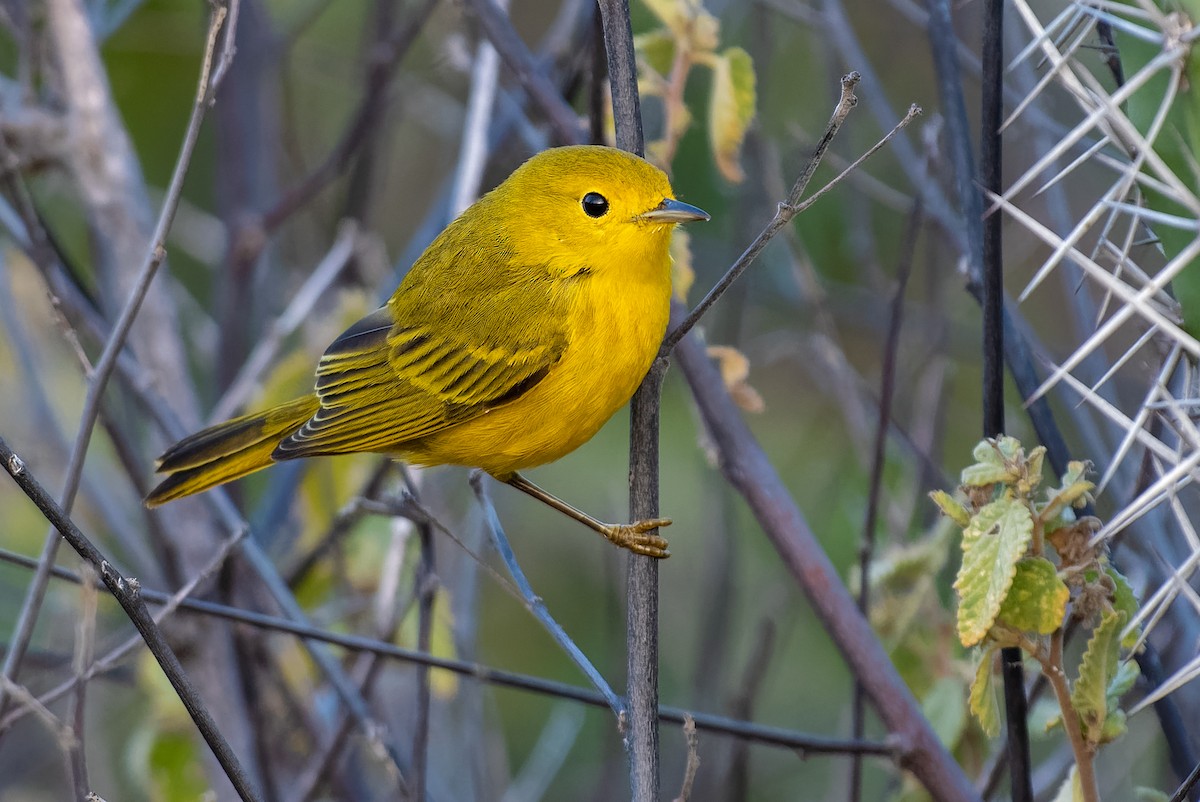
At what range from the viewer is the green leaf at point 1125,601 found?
5.83 feet

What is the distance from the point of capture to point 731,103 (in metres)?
2.70

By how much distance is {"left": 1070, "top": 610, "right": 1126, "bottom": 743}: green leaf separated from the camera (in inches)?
69.6

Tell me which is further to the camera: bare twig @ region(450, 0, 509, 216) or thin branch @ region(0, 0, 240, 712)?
bare twig @ region(450, 0, 509, 216)

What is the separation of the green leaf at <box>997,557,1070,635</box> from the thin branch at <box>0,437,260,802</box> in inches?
44.8

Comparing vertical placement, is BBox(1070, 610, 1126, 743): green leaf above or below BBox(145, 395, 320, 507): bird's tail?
below

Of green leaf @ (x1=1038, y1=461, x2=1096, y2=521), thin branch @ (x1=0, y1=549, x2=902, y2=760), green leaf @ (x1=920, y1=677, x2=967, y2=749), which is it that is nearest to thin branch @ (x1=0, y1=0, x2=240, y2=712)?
thin branch @ (x1=0, y1=549, x2=902, y2=760)

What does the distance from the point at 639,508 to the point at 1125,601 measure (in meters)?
0.88

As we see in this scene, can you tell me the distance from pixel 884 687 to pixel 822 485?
279 centimetres

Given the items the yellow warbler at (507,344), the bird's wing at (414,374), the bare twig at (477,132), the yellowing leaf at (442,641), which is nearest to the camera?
the yellow warbler at (507,344)

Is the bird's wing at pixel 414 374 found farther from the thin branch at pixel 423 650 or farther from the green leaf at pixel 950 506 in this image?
the green leaf at pixel 950 506

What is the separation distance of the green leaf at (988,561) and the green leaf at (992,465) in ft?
0.16

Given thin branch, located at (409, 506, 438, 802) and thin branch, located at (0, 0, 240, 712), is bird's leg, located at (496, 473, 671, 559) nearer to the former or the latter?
thin branch, located at (409, 506, 438, 802)

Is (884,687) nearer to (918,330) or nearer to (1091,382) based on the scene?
(1091,382)

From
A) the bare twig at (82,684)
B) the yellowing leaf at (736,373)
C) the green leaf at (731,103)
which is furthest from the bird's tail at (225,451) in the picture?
the green leaf at (731,103)
